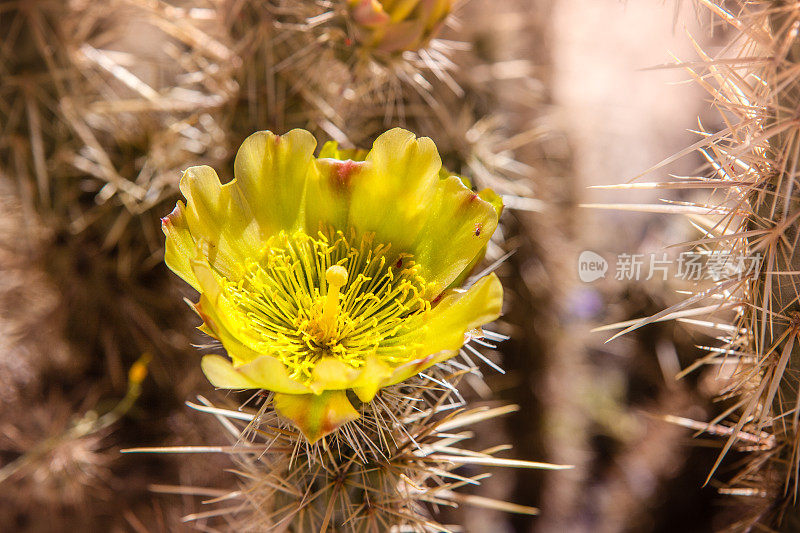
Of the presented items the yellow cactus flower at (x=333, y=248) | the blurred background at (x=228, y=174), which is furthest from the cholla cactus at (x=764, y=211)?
the blurred background at (x=228, y=174)

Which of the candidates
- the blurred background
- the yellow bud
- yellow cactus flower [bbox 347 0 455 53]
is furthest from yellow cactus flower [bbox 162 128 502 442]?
the blurred background

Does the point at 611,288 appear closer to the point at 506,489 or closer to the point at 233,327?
the point at 506,489

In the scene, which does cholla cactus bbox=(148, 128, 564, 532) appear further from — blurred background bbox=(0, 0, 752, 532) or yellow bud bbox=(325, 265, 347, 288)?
blurred background bbox=(0, 0, 752, 532)

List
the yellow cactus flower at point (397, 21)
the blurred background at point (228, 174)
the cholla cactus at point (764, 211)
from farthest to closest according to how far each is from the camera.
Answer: the blurred background at point (228, 174) → the yellow cactus flower at point (397, 21) → the cholla cactus at point (764, 211)

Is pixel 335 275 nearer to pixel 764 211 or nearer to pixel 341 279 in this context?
pixel 341 279

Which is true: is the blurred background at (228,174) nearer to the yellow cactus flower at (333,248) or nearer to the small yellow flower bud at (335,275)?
the yellow cactus flower at (333,248)

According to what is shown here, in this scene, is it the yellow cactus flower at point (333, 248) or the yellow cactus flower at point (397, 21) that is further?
the yellow cactus flower at point (397, 21)

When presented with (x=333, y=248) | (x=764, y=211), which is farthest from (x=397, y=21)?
(x=764, y=211)
